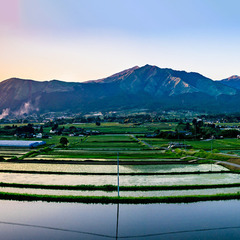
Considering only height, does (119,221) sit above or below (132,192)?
below

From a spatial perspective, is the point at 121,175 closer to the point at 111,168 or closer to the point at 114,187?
the point at 111,168

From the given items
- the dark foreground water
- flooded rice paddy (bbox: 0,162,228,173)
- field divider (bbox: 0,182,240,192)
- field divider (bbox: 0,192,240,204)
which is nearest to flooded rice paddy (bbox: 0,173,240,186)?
field divider (bbox: 0,182,240,192)

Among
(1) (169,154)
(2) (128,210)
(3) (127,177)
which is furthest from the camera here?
(1) (169,154)

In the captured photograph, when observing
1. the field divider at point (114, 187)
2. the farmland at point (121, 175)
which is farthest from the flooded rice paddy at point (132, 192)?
the field divider at point (114, 187)

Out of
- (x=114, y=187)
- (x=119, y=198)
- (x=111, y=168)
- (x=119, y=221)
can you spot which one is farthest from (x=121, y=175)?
(x=119, y=221)

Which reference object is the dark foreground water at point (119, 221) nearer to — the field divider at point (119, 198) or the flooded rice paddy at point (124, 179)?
the field divider at point (119, 198)

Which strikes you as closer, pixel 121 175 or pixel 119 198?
pixel 119 198

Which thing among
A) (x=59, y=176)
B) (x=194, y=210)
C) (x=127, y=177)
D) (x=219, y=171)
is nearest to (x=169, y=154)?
(x=219, y=171)

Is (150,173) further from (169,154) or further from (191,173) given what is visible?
(169,154)
